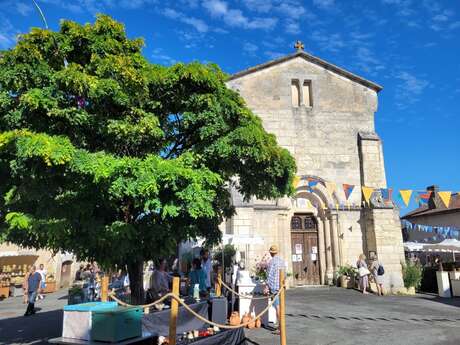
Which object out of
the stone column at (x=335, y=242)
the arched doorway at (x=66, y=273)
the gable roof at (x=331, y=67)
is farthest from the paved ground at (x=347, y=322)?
the arched doorway at (x=66, y=273)

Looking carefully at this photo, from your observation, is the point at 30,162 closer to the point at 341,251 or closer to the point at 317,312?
the point at 317,312

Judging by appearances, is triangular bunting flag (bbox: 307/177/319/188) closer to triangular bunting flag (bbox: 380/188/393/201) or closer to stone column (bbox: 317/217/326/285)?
stone column (bbox: 317/217/326/285)

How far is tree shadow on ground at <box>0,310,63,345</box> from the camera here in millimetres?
8195

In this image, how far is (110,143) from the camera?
6.66 meters

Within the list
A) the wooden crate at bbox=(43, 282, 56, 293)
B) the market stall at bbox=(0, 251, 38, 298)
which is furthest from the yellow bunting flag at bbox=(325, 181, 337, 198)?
the wooden crate at bbox=(43, 282, 56, 293)

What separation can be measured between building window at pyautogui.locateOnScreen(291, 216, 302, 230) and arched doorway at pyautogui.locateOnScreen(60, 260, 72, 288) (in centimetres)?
1523

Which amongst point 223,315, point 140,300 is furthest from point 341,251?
point 140,300

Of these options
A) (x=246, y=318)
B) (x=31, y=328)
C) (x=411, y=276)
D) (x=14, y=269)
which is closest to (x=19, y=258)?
(x=14, y=269)

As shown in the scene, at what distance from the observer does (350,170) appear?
57.3 feet

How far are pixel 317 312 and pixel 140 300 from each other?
203 inches

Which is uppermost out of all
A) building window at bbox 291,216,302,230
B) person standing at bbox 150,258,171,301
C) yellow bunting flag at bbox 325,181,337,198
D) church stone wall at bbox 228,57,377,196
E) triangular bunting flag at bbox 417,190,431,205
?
church stone wall at bbox 228,57,377,196

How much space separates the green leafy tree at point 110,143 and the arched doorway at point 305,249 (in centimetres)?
1055

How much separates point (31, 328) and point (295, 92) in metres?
14.1

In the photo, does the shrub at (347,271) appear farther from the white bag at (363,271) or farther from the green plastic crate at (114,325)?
the green plastic crate at (114,325)
